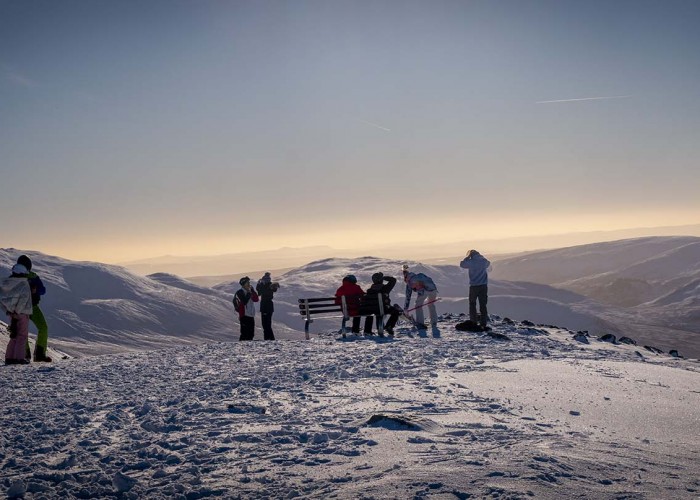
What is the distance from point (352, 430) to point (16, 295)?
10.6 meters

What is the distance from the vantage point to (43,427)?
6840 mm

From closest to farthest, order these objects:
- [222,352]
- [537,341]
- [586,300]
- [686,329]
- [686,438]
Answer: [686,438] → [222,352] → [537,341] → [686,329] → [586,300]

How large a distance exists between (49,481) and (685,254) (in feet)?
726

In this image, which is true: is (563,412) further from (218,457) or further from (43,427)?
(43,427)

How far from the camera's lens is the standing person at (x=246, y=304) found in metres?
17.4

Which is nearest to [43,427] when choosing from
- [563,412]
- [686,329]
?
[563,412]

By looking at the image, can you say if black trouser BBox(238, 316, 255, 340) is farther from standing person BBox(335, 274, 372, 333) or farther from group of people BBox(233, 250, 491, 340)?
standing person BBox(335, 274, 372, 333)

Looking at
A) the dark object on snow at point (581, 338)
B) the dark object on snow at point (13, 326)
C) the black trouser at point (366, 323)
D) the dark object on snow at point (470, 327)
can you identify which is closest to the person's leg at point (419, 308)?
the dark object on snow at point (470, 327)

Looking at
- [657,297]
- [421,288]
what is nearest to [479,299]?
[421,288]

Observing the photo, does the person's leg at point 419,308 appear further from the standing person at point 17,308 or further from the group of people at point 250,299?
the standing person at point 17,308

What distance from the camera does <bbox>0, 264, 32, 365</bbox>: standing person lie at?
1295 cm

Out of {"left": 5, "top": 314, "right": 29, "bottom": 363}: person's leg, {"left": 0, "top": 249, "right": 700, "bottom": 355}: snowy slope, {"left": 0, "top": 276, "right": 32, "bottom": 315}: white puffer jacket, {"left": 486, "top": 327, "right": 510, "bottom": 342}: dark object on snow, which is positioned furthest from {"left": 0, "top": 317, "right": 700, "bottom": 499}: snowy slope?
{"left": 0, "top": 249, "right": 700, "bottom": 355}: snowy slope

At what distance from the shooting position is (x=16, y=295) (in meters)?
13.0

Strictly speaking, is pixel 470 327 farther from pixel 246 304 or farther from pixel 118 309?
pixel 118 309
